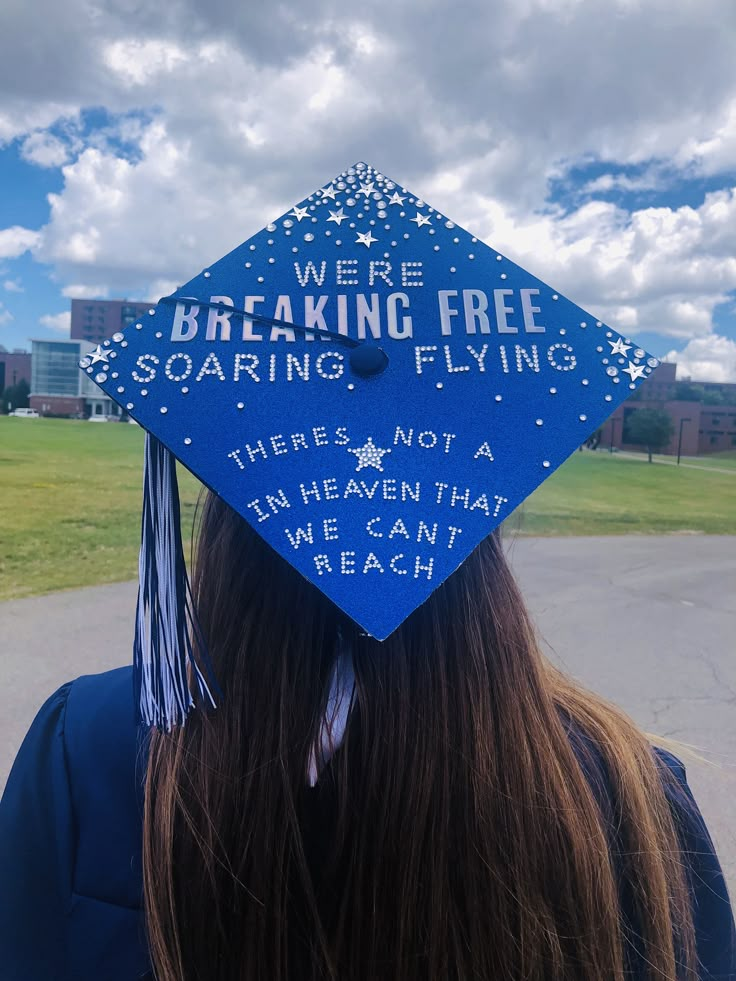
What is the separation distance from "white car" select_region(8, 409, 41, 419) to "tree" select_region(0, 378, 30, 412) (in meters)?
0.19

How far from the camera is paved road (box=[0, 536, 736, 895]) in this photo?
3252 mm

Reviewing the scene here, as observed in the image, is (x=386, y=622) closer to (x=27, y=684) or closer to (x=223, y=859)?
(x=223, y=859)

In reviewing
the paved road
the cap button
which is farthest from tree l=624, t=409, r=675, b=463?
the cap button

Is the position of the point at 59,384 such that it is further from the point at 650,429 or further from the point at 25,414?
the point at 650,429

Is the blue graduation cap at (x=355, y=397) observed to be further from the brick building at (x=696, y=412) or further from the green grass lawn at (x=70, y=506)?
the brick building at (x=696, y=412)

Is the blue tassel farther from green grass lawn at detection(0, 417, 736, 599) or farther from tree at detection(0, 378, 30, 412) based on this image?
tree at detection(0, 378, 30, 412)

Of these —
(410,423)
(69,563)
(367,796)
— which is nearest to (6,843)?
(367,796)

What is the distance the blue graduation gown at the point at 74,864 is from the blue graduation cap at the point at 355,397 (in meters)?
0.11

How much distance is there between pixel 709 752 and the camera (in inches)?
127

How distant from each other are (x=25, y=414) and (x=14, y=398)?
1775 millimetres

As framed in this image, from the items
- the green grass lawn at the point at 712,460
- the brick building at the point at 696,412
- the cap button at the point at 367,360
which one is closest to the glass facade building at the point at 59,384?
the cap button at the point at 367,360

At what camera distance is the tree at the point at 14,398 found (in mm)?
8641

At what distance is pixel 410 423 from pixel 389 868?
533 millimetres

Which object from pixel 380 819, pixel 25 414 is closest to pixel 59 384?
pixel 25 414
